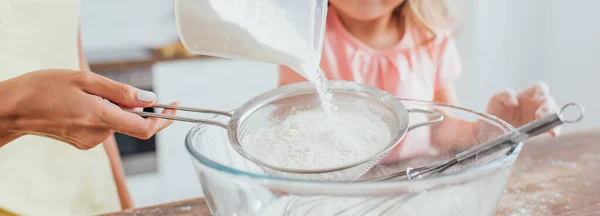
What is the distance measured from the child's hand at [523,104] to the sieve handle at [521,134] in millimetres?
371

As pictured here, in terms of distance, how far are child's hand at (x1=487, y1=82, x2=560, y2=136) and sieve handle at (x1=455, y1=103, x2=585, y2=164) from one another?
1.22ft

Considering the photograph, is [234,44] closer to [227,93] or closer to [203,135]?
[203,135]

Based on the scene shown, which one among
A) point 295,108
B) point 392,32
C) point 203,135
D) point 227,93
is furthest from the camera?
point 227,93

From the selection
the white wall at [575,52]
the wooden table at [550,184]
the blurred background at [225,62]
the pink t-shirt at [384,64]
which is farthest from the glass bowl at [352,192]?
the white wall at [575,52]

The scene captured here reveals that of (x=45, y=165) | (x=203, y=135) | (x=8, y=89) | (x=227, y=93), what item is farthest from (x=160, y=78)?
(x=203, y=135)

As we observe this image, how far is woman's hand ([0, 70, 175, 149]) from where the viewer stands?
0.51 m

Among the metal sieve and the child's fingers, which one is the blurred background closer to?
the child's fingers

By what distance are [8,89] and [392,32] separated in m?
0.79

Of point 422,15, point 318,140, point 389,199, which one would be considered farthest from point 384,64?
point 389,199

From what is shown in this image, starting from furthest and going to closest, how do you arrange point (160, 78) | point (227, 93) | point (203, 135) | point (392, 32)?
point (227, 93) < point (160, 78) < point (392, 32) < point (203, 135)

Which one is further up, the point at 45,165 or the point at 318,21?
the point at 318,21

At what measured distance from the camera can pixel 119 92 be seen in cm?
51

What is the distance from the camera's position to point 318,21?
596 mm

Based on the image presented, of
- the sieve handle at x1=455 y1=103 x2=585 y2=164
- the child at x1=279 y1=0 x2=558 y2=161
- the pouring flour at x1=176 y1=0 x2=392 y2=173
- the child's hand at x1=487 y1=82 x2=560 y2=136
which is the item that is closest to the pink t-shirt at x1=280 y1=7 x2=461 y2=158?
the child at x1=279 y1=0 x2=558 y2=161
